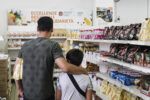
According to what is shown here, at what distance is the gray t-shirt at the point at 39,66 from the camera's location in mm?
2363

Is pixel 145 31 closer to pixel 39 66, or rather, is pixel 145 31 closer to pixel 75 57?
pixel 75 57

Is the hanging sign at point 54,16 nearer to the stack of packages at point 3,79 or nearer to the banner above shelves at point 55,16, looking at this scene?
the banner above shelves at point 55,16

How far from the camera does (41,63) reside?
2381mm

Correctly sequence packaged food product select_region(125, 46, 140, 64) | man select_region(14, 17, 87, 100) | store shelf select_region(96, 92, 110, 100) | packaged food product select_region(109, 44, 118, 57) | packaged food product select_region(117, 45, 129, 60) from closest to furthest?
man select_region(14, 17, 87, 100) → packaged food product select_region(125, 46, 140, 64) → packaged food product select_region(117, 45, 129, 60) → packaged food product select_region(109, 44, 118, 57) → store shelf select_region(96, 92, 110, 100)

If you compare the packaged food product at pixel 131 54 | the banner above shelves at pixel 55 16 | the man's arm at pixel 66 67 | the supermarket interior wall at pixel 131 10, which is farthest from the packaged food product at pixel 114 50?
the supermarket interior wall at pixel 131 10

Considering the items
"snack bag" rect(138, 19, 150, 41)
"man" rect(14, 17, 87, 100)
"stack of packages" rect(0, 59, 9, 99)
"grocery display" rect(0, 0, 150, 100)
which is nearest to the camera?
"man" rect(14, 17, 87, 100)

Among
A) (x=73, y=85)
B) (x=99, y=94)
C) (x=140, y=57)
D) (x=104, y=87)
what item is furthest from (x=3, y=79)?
(x=140, y=57)

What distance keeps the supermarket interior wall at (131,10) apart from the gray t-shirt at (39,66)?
25.5 ft

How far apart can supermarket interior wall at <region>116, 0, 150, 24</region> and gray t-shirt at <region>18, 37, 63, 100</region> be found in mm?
7769

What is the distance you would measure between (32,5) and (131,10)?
4.21 meters

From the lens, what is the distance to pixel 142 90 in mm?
2871

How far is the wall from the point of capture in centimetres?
863

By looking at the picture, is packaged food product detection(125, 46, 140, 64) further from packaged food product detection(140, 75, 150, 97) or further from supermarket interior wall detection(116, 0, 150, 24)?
supermarket interior wall detection(116, 0, 150, 24)

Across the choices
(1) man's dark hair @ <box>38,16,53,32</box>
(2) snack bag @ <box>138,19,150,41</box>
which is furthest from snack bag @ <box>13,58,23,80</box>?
(2) snack bag @ <box>138,19,150,41</box>
